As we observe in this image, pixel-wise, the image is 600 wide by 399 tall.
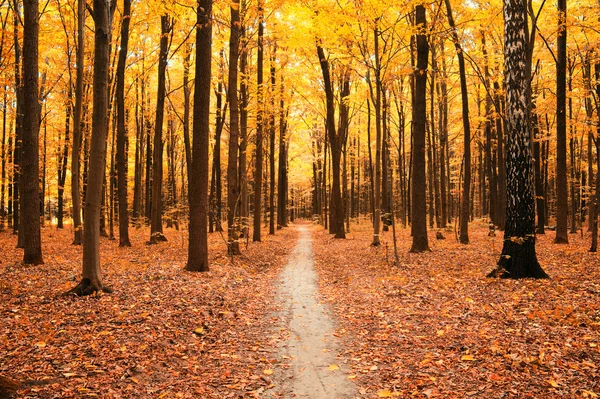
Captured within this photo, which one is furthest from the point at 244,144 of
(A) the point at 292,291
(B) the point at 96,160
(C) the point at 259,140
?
(B) the point at 96,160

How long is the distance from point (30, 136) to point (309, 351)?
1019cm

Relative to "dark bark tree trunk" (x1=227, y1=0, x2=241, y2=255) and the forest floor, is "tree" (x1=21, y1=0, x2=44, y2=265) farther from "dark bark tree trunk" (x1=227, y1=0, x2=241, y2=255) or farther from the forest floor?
"dark bark tree trunk" (x1=227, y1=0, x2=241, y2=255)

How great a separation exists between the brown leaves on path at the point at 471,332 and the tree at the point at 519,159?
22.4 inches

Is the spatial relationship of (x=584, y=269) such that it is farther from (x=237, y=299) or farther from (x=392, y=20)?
(x=392, y=20)

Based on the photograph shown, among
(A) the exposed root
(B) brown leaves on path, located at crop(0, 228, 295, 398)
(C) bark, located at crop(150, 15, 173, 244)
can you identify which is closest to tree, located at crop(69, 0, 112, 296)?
(A) the exposed root

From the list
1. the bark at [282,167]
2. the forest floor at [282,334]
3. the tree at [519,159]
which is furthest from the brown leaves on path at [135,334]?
the bark at [282,167]

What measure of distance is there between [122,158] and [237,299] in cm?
1110

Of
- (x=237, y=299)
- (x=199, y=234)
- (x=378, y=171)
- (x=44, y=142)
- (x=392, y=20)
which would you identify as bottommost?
(x=237, y=299)

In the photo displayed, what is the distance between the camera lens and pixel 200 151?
1110 cm

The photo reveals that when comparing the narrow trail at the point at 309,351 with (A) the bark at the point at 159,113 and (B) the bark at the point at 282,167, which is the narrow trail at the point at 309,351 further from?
(B) the bark at the point at 282,167

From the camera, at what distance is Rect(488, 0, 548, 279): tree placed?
8.95 m

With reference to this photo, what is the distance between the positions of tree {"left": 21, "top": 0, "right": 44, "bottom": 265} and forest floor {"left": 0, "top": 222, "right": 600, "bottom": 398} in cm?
94

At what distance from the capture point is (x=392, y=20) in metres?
17.3

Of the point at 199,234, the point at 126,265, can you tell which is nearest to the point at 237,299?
the point at 199,234
